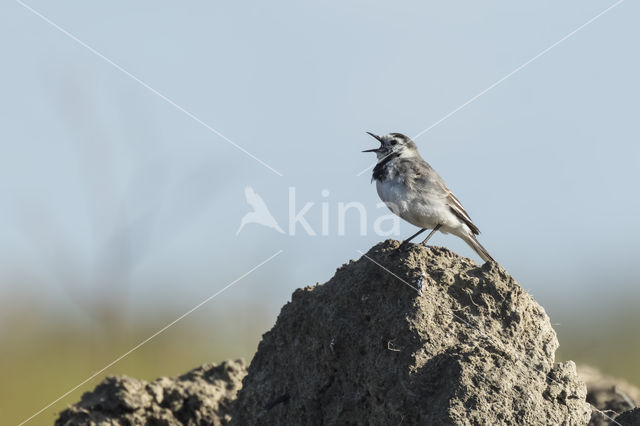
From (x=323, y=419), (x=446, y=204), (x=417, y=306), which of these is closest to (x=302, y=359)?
(x=323, y=419)

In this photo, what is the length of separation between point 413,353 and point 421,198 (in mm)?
2955

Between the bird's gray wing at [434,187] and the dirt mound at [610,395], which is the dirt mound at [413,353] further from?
the dirt mound at [610,395]

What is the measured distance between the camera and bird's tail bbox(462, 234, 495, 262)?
26.4ft

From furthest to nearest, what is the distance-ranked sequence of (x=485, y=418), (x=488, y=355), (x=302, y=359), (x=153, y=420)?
1. (x=153, y=420)
2. (x=302, y=359)
3. (x=488, y=355)
4. (x=485, y=418)

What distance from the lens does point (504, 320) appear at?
5.18 m

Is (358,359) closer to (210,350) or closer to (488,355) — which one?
(488,355)

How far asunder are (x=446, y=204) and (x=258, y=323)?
3.54 m

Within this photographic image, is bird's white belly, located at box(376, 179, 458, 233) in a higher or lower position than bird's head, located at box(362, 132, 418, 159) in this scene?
lower

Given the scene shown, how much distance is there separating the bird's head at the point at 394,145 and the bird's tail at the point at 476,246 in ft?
3.55

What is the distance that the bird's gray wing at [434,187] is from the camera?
7.53 m

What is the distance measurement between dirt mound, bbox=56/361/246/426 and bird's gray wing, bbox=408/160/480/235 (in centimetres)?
237

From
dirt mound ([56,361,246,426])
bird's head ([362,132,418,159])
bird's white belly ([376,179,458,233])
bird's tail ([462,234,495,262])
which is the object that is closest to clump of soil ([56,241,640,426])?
dirt mound ([56,361,246,426])

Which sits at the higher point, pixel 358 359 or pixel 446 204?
pixel 446 204

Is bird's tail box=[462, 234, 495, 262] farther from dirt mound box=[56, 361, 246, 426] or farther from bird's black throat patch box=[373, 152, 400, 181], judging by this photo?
dirt mound box=[56, 361, 246, 426]
